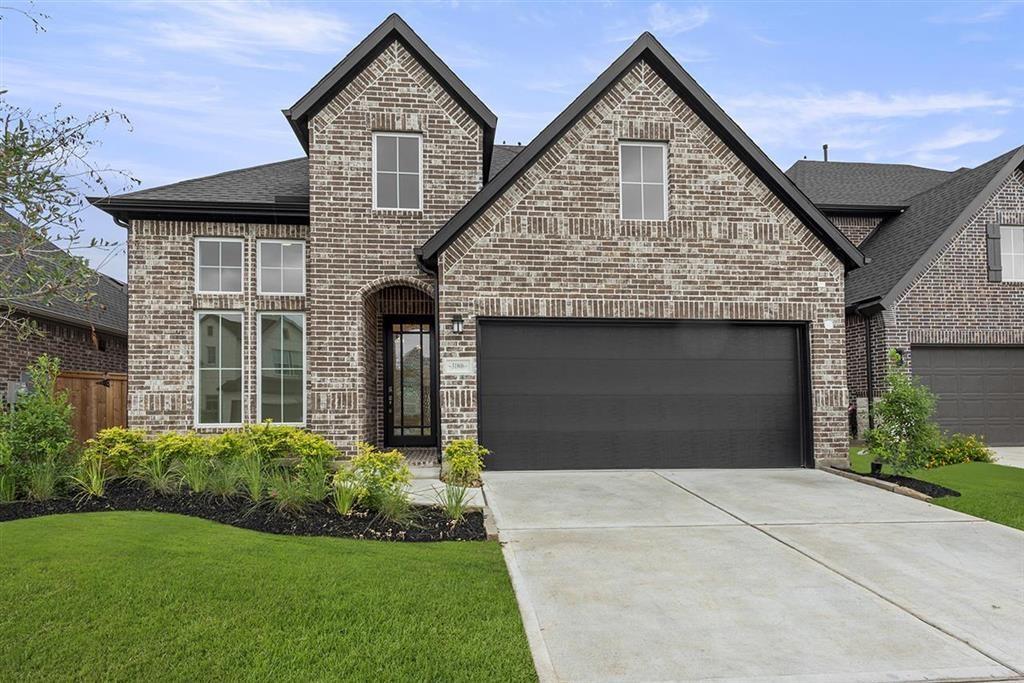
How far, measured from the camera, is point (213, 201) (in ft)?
36.8

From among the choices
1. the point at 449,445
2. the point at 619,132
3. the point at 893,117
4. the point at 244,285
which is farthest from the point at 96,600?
the point at 893,117

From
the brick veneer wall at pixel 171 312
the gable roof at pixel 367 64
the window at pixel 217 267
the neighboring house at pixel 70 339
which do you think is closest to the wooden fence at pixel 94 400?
the neighboring house at pixel 70 339

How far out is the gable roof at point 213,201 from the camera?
1117 cm

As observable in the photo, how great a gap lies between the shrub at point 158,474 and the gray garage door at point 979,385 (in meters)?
14.5

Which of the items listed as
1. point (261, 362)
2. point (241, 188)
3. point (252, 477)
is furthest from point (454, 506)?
point (241, 188)

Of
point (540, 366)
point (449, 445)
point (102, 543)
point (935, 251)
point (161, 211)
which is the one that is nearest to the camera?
point (102, 543)

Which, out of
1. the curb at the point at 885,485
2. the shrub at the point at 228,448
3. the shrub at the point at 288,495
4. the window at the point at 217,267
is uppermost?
the window at the point at 217,267

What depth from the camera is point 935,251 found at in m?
14.2

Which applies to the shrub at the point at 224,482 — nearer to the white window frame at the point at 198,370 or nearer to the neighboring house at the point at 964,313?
the white window frame at the point at 198,370

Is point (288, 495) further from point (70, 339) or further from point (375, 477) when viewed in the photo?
point (70, 339)

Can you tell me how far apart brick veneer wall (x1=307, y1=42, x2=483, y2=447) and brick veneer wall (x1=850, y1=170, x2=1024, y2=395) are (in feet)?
32.1

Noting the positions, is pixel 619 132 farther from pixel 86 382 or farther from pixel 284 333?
pixel 86 382

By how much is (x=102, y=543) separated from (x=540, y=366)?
21.5 ft

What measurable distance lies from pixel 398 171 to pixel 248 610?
27.9 ft
